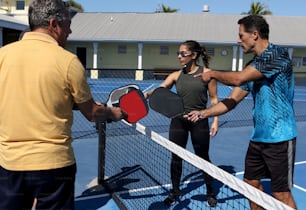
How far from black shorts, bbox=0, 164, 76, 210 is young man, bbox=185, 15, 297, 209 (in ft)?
4.99

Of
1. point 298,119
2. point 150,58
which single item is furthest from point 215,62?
point 298,119

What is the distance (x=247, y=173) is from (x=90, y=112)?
1780 mm

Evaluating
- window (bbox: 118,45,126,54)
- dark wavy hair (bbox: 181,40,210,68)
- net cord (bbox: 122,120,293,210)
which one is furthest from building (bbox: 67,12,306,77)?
net cord (bbox: 122,120,293,210)

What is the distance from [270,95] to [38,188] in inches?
75.4

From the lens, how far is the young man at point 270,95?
3014 millimetres

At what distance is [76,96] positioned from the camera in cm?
224

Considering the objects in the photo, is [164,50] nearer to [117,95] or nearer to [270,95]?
[117,95]

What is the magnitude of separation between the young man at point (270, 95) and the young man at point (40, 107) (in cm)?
141

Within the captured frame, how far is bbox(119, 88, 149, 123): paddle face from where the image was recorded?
308cm

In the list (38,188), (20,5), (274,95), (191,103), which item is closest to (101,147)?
(191,103)

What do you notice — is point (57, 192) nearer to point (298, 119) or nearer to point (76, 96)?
point (76, 96)

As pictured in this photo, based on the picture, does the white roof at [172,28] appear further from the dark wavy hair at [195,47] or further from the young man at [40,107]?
the young man at [40,107]

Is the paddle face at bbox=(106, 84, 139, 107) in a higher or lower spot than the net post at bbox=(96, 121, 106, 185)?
higher

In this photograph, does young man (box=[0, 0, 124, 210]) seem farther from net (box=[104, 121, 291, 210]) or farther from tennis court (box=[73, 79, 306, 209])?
tennis court (box=[73, 79, 306, 209])
